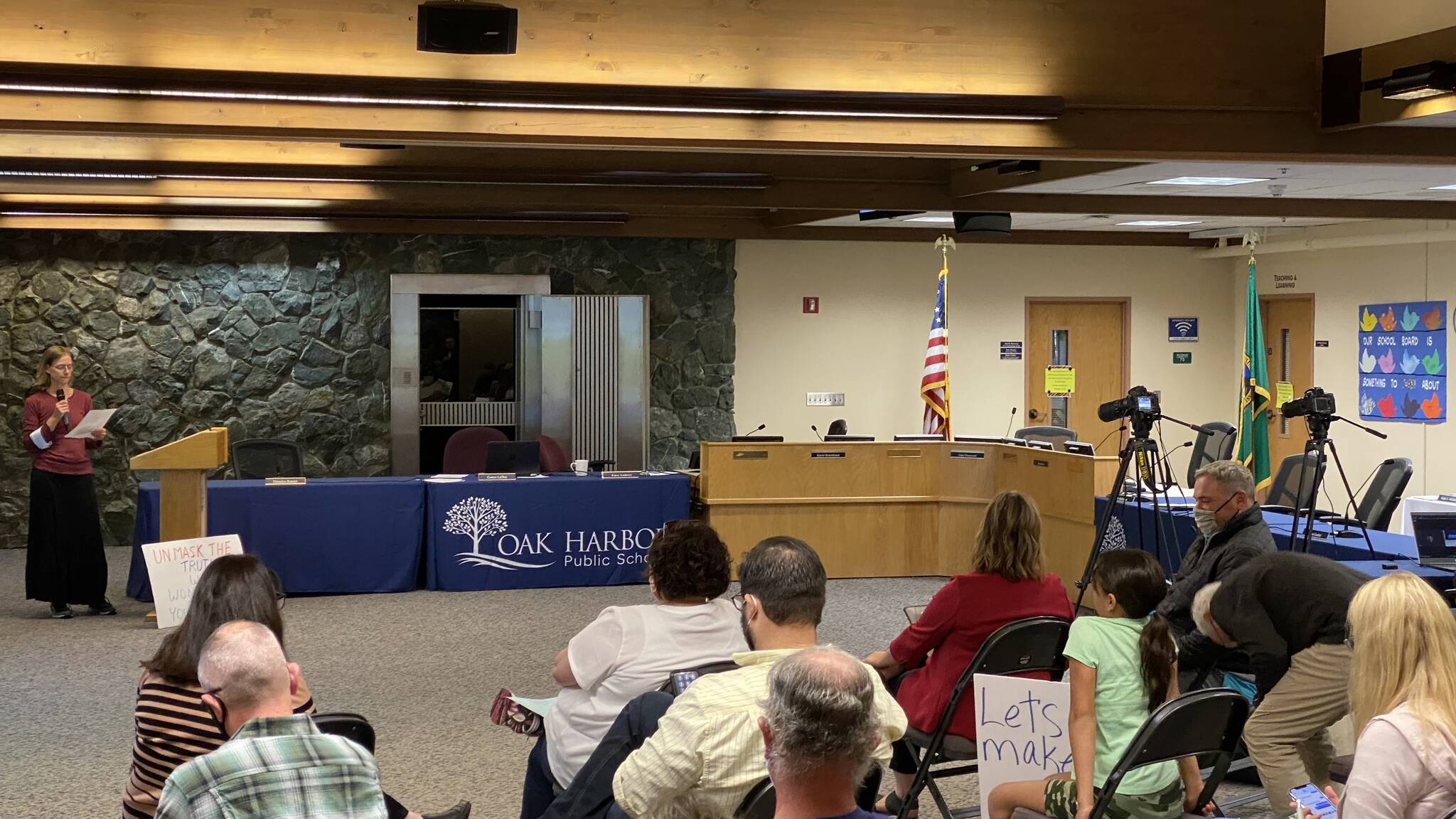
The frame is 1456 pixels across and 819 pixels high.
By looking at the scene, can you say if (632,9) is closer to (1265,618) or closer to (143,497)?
(1265,618)

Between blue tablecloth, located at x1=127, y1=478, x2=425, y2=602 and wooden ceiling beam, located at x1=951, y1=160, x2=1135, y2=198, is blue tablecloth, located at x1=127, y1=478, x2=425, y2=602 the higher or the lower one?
the lower one

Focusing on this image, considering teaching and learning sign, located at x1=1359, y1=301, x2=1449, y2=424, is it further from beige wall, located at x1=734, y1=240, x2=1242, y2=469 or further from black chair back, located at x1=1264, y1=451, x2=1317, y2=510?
black chair back, located at x1=1264, y1=451, x2=1317, y2=510

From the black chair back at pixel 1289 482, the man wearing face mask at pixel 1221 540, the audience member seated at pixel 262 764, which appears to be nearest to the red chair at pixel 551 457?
the black chair back at pixel 1289 482

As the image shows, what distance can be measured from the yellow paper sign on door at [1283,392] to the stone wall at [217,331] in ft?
22.4

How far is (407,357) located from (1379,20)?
7845 mm

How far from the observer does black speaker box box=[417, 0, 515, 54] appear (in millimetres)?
4504

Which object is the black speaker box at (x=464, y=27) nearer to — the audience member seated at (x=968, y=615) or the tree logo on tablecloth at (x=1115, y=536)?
the audience member seated at (x=968, y=615)

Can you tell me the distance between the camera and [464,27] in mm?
4547

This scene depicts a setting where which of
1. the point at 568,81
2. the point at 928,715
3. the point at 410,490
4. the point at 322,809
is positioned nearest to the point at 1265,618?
the point at 928,715

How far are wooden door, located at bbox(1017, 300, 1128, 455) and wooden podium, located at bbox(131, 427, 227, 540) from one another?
26.3 ft

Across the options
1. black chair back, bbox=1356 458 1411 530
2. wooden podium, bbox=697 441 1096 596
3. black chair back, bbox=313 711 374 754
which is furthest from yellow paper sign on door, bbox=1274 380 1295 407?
black chair back, bbox=313 711 374 754

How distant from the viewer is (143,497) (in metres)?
8.05

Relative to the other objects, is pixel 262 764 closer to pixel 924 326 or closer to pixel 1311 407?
pixel 1311 407

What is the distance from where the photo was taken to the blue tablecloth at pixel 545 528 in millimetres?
8531
